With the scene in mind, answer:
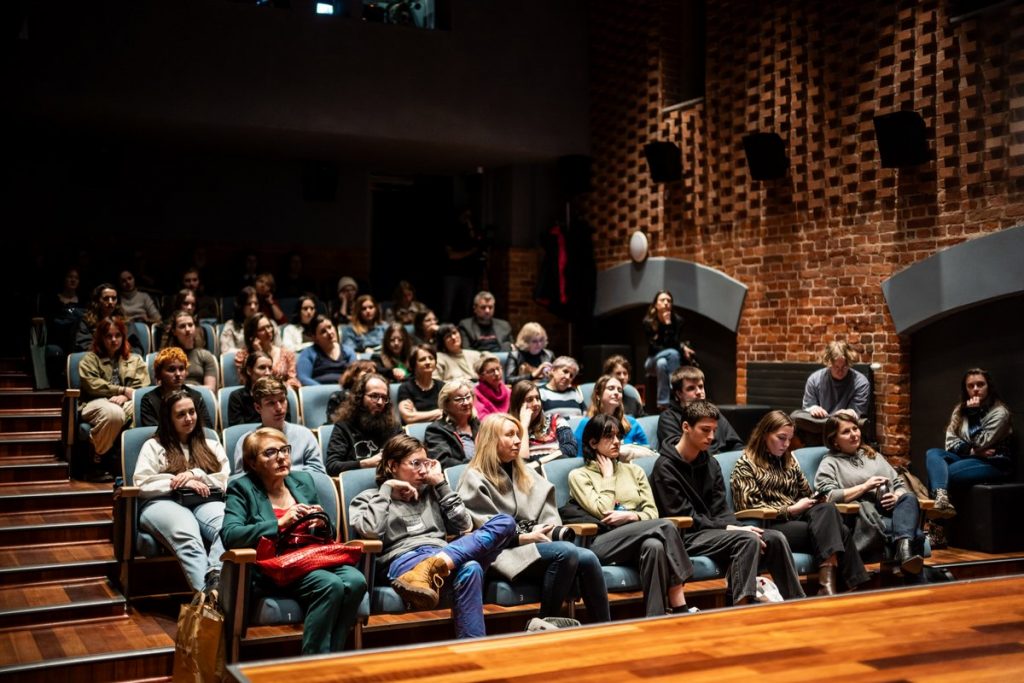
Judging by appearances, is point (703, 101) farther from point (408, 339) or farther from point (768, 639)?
point (768, 639)

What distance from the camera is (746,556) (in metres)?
4.14

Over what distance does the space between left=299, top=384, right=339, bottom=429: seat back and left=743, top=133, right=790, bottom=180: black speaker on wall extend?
353 cm

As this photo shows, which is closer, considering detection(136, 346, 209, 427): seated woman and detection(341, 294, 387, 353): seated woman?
detection(136, 346, 209, 427): seated woman

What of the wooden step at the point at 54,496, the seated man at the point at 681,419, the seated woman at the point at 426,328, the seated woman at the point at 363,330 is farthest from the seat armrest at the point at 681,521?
the seated woman at the point at 363,330

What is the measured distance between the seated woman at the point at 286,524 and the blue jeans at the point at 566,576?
699 mm

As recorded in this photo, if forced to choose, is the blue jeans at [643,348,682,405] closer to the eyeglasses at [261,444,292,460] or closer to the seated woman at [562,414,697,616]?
the seated woman at [562,414,697,616]

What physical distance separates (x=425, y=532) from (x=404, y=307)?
4627 mm

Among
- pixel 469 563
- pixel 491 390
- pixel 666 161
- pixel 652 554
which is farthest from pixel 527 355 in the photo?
pixel 469 563

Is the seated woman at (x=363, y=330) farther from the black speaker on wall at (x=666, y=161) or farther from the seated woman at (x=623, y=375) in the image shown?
the black speaker on wall at (x=666, y=161)

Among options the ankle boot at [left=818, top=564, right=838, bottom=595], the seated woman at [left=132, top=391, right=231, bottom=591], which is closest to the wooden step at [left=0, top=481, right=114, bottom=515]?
the seated woman at [left=132, top=391, right=231, bottom=591]

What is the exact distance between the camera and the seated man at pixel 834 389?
6.50 metres

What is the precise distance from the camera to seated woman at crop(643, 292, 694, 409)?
7.51 metres

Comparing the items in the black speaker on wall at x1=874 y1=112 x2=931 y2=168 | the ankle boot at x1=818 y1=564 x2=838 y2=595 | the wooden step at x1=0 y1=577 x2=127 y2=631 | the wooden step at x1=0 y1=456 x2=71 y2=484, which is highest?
the black speaker on wall at x1=874 y1=112 x2=931 y2=168

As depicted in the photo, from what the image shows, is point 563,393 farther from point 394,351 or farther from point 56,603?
point 56,603
